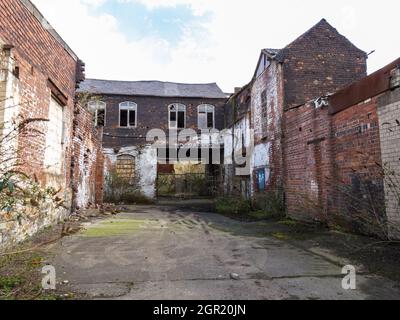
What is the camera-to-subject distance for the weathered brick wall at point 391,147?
20.1 feet

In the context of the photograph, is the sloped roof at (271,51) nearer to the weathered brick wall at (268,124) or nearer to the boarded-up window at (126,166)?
the weathered brick wall at (268,124)

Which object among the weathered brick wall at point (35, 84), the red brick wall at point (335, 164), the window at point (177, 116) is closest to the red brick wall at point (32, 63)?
the weathered brick wall at point (35, 84)

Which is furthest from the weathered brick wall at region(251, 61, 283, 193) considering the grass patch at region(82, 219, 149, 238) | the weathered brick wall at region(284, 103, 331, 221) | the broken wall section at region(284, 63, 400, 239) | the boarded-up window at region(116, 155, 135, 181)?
the boarded-up window at region(116, 155, 135, 181)

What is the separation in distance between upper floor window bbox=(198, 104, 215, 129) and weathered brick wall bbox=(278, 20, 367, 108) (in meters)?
10.7

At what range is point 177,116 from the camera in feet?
73.6

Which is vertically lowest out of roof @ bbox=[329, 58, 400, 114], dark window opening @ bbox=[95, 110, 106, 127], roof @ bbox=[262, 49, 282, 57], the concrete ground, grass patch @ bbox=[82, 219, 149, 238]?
the concrete ground

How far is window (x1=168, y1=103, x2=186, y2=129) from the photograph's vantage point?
22250mm

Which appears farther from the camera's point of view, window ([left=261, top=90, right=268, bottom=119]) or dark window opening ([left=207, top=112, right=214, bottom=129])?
dark window opening ([left=207, top=112, right=214, bottom=129])

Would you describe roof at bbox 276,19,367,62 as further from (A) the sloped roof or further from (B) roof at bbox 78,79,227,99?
(B) roof at bbox 78,79,227,99

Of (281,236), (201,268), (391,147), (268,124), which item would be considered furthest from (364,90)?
(268,124)

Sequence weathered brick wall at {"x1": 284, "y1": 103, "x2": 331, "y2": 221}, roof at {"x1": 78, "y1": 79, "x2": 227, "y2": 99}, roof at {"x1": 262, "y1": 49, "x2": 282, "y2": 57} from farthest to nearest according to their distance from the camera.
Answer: roof at {"x1": 78, "y1": 79, "x2": 227, "y2": 99} < roof at {"x1": 262, "y1": 49, "x2": 282, "y2": 57} < weathered brick wall at {"x1": 284, "y1": 103, "x2": 331, "y2": 221}

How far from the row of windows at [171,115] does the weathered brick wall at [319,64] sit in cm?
1071

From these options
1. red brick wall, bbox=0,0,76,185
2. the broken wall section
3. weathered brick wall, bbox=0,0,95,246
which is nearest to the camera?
weathered brick wall, bbox=0,0,95,246
